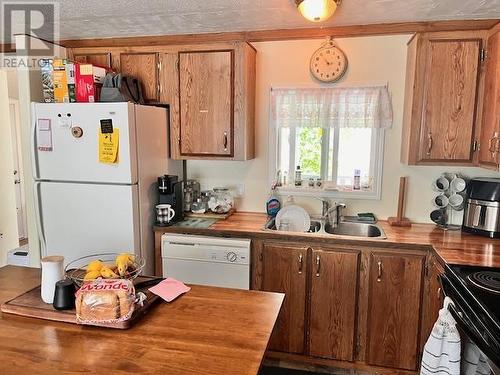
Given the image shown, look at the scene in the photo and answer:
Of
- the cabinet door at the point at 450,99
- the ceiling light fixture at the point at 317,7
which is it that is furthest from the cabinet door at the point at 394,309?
the ceiling light fixture at the point at 317,7

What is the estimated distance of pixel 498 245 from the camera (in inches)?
87.9

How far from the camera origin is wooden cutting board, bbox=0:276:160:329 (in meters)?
1.25

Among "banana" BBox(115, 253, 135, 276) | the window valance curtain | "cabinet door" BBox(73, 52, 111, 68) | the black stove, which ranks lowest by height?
the black stove

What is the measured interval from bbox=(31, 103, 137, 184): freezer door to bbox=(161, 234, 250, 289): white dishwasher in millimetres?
555

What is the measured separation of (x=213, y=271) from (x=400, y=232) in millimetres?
1302

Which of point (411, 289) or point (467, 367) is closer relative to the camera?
point (467, 367)

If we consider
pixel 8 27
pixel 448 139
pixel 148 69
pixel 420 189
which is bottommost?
pixel 420 189

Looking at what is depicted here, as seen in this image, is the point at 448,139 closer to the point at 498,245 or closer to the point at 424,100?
the point at 424,100

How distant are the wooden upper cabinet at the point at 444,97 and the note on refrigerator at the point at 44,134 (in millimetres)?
2434

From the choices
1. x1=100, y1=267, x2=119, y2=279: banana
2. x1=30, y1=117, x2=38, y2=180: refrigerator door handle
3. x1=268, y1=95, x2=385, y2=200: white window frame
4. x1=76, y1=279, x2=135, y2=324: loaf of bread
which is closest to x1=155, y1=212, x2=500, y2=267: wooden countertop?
x1=268, y1=95, x2=385, y2=200: white window frame

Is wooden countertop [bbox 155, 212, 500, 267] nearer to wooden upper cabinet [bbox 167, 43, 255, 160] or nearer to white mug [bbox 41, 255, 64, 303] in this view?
wooden upper cabinet [bbox 167, 43, 255, 160]

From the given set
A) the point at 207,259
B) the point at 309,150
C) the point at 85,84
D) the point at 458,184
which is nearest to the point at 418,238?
the point at 458,184

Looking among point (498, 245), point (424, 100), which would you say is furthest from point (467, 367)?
point (424, 100)

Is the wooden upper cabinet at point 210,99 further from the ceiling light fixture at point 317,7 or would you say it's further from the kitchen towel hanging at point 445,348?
the kitchen towel hanging at point 445,348
